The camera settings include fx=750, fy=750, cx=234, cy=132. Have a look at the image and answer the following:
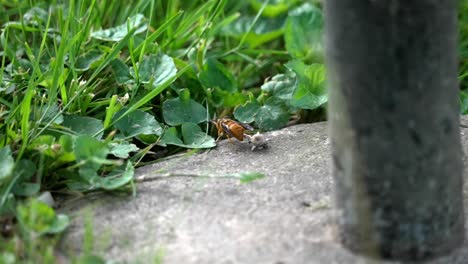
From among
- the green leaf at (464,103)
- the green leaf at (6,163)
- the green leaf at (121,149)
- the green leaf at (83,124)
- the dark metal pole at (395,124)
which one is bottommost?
the green leaf at (464,103)

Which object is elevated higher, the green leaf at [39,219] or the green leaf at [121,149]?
the green leaf at [39,219]

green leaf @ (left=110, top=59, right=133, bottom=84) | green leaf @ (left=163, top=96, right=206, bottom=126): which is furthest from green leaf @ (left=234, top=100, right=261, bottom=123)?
green leaf @ (left=110, top=59, right=133, bottom=84)

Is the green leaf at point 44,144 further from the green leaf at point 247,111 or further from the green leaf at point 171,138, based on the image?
the green leaf at point 247,111

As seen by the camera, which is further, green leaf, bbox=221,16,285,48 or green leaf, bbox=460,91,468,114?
green leaf, bbox=221,16,285,48

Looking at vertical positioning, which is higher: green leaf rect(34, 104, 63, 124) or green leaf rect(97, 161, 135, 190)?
green leaf rect(34, 104, 63, 124)

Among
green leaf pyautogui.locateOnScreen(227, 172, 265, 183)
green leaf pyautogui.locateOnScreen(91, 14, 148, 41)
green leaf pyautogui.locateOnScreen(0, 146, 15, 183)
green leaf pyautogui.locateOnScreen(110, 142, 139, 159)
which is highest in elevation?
green leaf pyautogui.locateOnScreen(91, 14, 148, 41)

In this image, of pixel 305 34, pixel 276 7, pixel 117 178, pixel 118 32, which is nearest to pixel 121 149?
pixel 117 178

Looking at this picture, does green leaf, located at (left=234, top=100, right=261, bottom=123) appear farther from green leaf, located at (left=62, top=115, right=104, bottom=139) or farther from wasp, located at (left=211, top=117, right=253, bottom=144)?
green leaf, located at (left=62, top=115, right=104, bottom=139)

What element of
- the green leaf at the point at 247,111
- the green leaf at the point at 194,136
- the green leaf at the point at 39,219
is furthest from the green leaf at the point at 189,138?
the green leaf at the point at 39,219

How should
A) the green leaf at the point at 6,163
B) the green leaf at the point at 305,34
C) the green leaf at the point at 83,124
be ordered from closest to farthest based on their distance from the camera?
1. the green leaf at the point at 6,163
2. the green leaf at the point at 83,124
3. the green leaf at the point at 305,34
